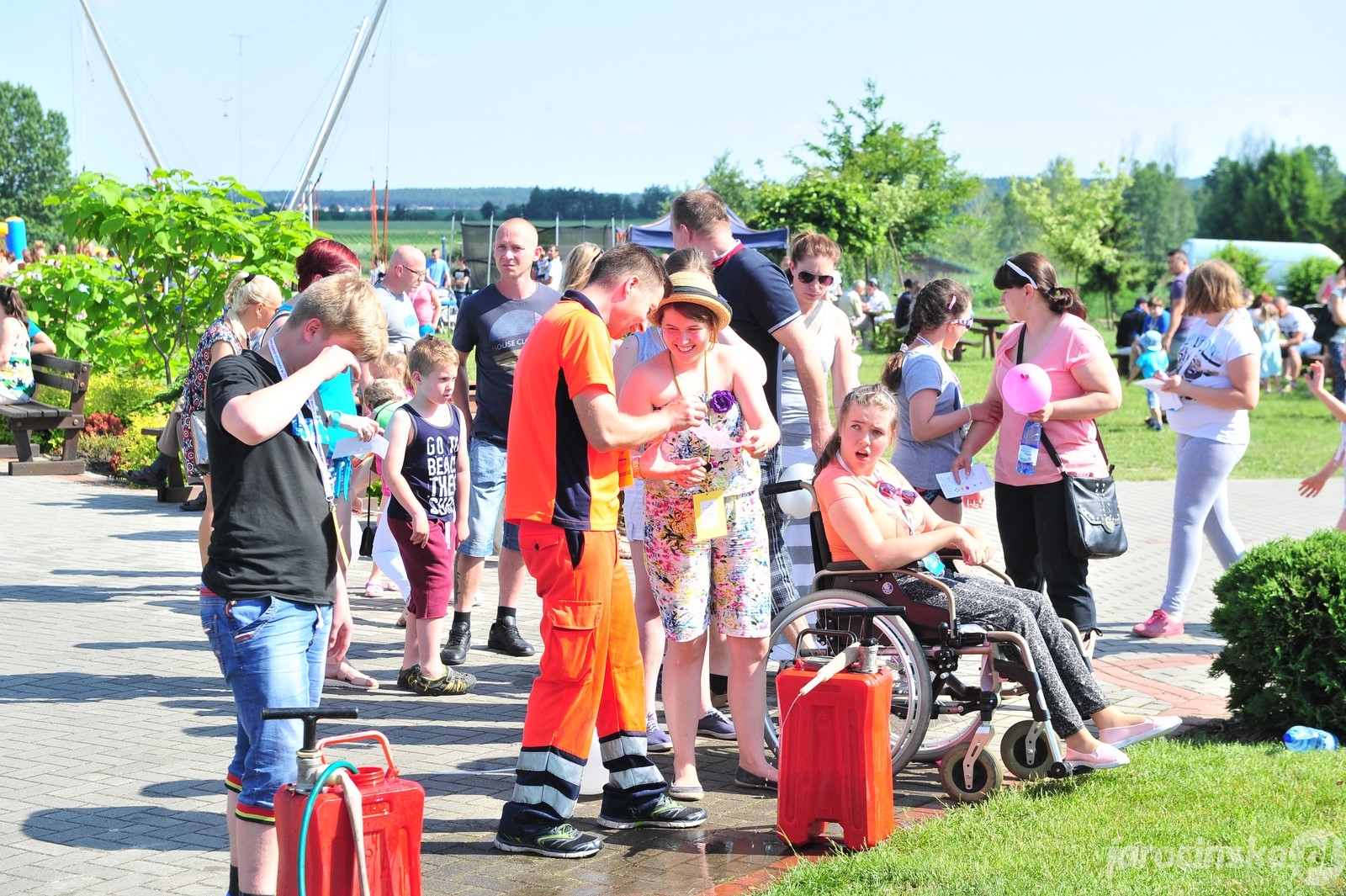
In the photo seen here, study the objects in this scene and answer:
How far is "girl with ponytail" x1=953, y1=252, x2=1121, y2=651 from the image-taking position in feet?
20.3

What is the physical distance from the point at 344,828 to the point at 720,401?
2356 millimetres

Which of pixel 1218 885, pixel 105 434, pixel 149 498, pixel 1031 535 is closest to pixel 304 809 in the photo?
pixel 1218 885

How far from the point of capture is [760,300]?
609cm

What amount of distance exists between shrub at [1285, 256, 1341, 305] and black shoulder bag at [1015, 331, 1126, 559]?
3668 cm

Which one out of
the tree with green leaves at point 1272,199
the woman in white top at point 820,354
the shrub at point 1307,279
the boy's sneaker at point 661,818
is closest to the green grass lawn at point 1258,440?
the woman in white top at point 820,354

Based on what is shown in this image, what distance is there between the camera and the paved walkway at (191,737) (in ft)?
14.2

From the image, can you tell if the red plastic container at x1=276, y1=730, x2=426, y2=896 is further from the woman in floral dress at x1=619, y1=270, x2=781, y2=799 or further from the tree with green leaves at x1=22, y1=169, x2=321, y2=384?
the tree with green leaves at x1=22, y1=169, x2=321, y2=384

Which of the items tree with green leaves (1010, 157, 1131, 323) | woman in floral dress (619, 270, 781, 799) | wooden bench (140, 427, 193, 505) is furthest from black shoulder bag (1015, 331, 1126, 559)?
tree with green leaves (1010, 157, 1131, 323)

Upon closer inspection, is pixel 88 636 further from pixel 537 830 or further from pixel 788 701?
pixel 788 701

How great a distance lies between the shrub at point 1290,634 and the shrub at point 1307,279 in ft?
121

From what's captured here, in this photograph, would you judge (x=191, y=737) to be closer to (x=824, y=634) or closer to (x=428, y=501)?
(x=428, y=501)

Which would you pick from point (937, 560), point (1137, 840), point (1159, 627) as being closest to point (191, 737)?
point (937, 560)

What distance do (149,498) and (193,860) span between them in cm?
919

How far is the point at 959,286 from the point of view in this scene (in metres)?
6.67
